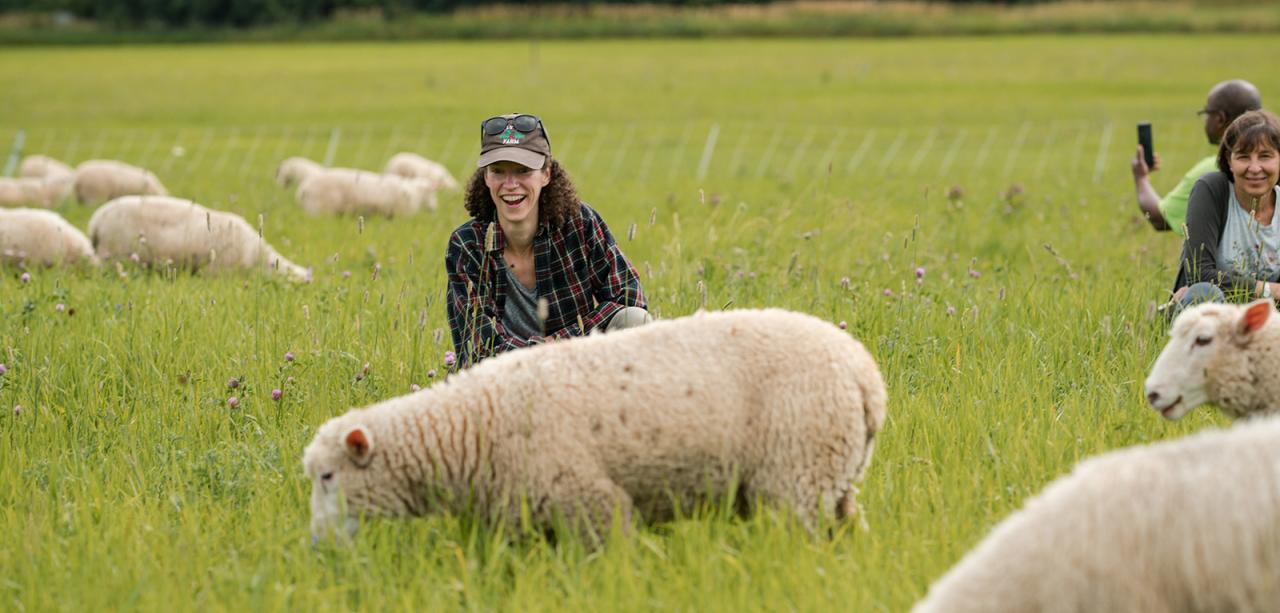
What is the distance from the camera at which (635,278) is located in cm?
504

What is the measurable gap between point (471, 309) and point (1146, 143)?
395 cm

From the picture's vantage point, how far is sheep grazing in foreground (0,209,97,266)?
856cm

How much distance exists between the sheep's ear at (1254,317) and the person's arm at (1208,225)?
181cm

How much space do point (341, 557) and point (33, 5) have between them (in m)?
80.7

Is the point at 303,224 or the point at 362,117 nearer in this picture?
the point at 303,224

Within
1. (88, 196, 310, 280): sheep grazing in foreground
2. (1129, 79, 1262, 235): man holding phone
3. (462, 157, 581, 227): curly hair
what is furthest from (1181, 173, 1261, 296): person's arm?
(88, 196, 310, 280): sheep grazing in foreground

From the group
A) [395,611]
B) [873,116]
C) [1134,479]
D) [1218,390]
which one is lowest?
[873,116]

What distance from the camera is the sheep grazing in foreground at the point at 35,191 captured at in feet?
41.8

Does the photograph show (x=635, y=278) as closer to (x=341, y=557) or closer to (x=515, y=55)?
(x=341, y=557)

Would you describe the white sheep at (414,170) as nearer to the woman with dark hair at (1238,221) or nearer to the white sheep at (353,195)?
the white sheep at (353,195)

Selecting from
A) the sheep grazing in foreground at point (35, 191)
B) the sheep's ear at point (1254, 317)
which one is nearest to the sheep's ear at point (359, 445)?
the sheep's ear at point (1254, 317)

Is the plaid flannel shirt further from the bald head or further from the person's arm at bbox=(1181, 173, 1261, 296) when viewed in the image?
the bald head

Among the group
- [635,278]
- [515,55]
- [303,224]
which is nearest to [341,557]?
[635,278]

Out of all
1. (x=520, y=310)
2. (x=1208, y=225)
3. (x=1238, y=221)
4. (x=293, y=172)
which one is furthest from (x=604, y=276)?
(x=293, y=172)
